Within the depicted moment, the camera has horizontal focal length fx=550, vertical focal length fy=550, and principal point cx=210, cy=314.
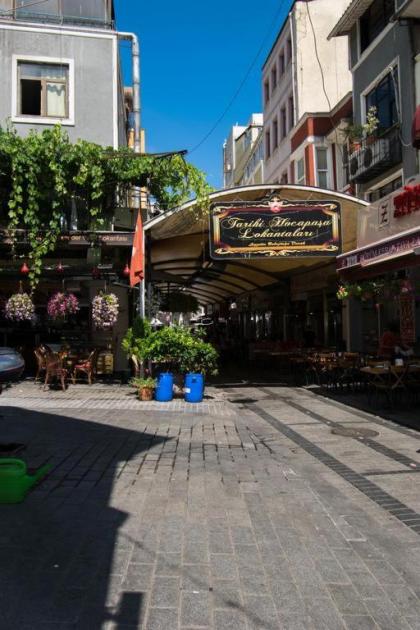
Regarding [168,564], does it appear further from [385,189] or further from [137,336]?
[385,189]

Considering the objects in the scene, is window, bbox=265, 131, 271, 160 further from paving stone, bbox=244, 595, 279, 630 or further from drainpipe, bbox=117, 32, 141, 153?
paving stone, bbox=244, 595, 279, 630

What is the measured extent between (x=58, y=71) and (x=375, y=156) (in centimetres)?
1009

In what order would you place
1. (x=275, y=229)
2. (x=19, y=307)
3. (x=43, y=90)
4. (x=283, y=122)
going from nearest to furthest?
(x=19, y=307) < (x=275, y=229) < (x=43, y=90) < (x=283, y=122)

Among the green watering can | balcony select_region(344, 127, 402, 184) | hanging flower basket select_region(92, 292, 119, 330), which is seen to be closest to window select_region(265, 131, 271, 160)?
balcony select_region(344, 127, 402, 184)

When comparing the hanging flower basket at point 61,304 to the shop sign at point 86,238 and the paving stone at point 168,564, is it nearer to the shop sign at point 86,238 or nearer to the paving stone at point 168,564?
the shop sign at point 86,238

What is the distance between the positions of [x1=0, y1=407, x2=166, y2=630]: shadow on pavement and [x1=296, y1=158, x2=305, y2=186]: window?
21699mm

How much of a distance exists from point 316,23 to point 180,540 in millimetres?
29813

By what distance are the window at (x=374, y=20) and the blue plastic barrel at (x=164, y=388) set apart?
1346 cm

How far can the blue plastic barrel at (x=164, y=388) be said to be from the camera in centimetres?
1191

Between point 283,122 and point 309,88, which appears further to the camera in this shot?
point 283,122

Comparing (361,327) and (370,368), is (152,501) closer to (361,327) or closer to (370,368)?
(370,368)

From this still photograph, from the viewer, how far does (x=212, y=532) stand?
4.34 meters

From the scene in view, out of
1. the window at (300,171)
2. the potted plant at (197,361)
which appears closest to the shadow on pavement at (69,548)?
the potted plant at (197,361)

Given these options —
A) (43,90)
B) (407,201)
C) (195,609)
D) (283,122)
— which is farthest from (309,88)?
→ (195,609)
